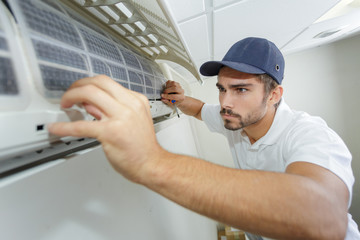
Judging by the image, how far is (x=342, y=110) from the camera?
2.72 m

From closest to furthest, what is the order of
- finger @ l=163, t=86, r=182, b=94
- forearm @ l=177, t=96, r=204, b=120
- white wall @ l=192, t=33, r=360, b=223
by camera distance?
finger @ l=163, t=86, r=182, b=94 < forearm @ l=177, t=96, r=204, b=120 < white wall @ l=192, t=33, r=360, b=223

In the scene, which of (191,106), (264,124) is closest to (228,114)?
(264,124)

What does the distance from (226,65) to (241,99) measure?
221mm

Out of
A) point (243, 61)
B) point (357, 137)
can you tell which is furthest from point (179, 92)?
point (357, 137)

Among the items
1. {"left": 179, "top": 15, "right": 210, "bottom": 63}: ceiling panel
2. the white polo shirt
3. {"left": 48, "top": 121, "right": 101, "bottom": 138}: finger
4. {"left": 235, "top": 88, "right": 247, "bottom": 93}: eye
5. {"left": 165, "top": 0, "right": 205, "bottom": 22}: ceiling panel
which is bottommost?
the white polo shirt

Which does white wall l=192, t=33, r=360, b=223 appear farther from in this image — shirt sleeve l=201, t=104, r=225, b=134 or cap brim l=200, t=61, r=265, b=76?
cap brim l=200, t=61, r=265, b=76

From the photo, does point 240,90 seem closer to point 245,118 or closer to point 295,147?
point 245,118

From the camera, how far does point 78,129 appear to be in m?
0.34

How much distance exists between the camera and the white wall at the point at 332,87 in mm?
2604

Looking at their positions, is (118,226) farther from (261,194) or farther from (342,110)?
(342,110)

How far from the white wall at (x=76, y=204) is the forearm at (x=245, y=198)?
300 millimetres

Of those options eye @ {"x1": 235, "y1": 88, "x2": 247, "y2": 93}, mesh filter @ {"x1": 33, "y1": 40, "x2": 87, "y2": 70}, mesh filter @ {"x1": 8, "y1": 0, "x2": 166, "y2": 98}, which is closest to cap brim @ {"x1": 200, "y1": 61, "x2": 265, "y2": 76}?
eye @ {"x1": 235, "y1": 88, "x2": 247, "y2": 93}

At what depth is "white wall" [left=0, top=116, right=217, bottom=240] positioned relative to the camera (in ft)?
1.32

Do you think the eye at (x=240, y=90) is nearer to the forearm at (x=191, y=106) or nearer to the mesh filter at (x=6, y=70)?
the forearm at (x=191, y=106)
